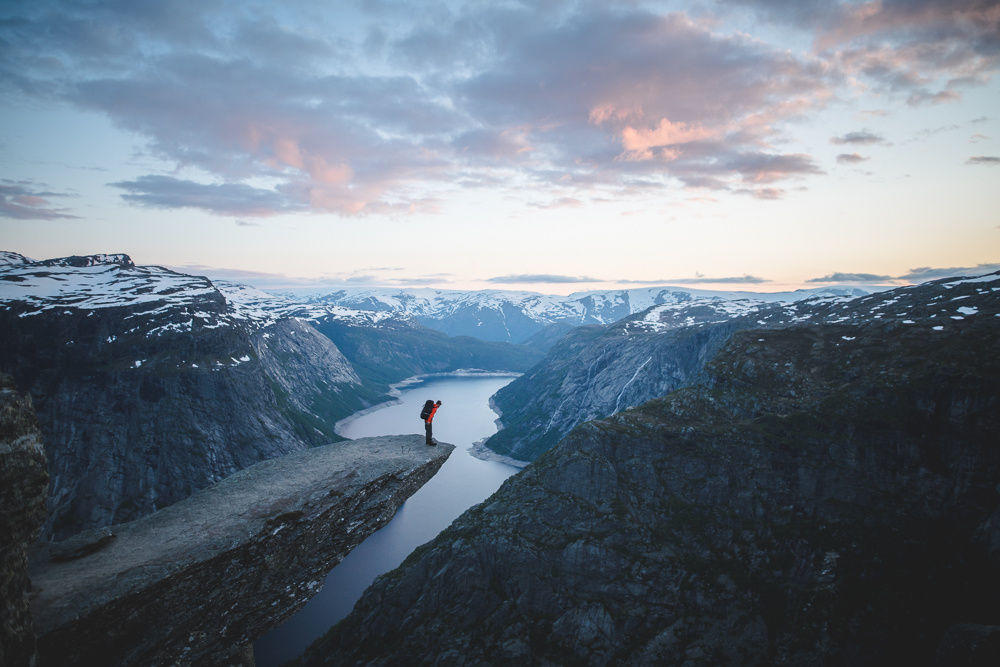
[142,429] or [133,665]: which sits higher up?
[133,665]

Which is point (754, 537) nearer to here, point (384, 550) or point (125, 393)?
point (384, 550)

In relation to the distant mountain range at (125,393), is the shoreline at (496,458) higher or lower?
lower

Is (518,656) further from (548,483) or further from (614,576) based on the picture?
(548,483)

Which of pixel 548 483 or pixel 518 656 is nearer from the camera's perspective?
pixel 518 656

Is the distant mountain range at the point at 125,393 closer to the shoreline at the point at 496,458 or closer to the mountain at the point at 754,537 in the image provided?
the shoreline at the point at 496,458

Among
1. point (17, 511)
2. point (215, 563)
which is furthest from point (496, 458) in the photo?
point (17, 511)

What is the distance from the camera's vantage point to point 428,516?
128 meters

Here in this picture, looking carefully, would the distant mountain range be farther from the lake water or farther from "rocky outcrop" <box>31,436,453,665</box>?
"rocky outcrop" <box>31,436,453,665</box>

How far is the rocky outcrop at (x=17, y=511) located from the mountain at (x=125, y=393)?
5414 inches

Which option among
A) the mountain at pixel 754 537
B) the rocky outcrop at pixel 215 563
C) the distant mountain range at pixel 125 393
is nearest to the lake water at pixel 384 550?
the mountain at pixel 754 537

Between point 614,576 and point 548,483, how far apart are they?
1960 cm

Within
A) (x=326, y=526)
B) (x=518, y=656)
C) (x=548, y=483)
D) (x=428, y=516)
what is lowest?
(x=428, y=516)

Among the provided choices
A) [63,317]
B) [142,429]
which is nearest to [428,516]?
[142,429]

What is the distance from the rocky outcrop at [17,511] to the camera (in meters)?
10.4
